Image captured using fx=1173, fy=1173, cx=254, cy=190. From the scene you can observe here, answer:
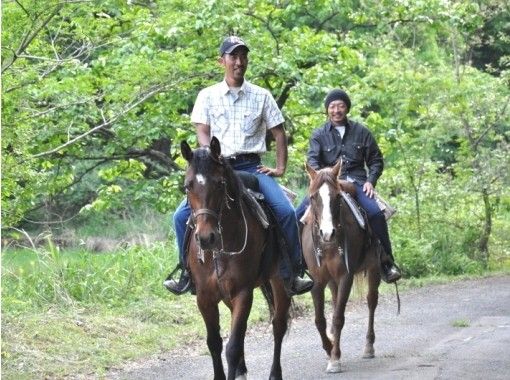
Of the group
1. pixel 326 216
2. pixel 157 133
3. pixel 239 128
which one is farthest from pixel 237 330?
pixel 157 133

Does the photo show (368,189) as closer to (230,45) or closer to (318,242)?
(318,242)

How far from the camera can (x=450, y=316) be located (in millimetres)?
16141

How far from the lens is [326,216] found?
1166 cm

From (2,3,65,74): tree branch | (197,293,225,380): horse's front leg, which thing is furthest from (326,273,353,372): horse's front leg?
(2,3,65,74): tree branch

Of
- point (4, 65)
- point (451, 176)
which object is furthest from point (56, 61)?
point (451, 176)

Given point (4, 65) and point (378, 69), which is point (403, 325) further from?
point (378, 69)

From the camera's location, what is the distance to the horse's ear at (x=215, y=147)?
917cm

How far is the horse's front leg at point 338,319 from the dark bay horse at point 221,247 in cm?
160

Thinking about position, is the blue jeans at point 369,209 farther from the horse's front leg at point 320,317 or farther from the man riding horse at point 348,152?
the horse's front leg at point 320,317

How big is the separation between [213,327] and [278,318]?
1.13 meters

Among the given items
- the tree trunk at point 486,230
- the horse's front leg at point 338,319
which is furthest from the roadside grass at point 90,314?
the tree trunk at point 486,230

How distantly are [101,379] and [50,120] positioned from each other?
23.2 ft

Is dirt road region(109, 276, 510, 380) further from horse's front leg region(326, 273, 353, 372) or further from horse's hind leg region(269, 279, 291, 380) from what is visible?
horse's hind leg region(269, 279, 291, 380)

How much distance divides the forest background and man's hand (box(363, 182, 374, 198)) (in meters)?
2.82
